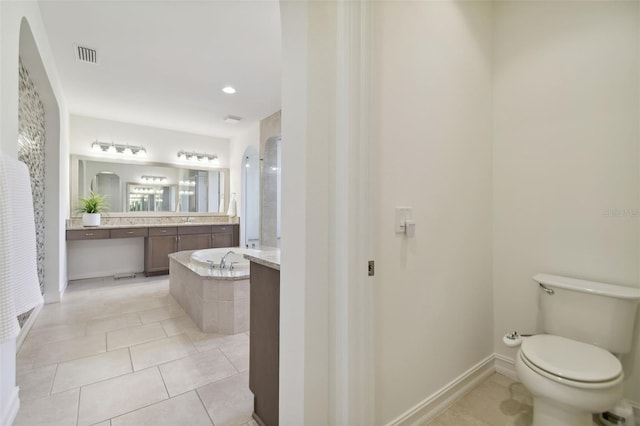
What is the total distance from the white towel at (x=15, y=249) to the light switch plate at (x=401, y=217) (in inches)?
58.2

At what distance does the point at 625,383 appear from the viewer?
154 cm

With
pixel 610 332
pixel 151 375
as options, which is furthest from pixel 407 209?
pixel 151 375

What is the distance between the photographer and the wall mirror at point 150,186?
4.57m

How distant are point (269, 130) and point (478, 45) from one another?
329 centimetres

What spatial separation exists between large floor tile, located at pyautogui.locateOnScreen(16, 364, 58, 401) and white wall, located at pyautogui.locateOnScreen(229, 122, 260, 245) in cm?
351

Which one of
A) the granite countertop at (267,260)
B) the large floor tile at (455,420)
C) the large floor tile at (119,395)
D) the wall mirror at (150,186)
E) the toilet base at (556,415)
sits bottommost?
the large floor tile at (119,395)

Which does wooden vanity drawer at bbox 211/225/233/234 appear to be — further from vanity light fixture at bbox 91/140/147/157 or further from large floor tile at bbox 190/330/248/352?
large floor tile at bbox 190/330/248/352

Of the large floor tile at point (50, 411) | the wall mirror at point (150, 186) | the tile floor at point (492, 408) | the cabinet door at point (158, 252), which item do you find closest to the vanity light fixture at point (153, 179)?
the wall mirror at point (150, 186)

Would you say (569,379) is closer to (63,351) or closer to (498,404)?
(498,404)

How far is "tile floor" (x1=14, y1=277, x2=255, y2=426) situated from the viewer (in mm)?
1586

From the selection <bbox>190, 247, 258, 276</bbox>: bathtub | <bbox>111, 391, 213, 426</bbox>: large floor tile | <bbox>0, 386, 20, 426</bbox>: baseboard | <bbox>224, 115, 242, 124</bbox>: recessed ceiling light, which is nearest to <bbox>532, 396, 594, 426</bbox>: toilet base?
<bbox>111, 391, 213, 426</bbox>: large floor tile

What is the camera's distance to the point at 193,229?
493 centimetres

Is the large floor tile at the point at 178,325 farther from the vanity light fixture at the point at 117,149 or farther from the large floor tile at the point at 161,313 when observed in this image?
the vanity light fixture at the point at 117,149

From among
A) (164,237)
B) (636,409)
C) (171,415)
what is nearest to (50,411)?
(171,415)
